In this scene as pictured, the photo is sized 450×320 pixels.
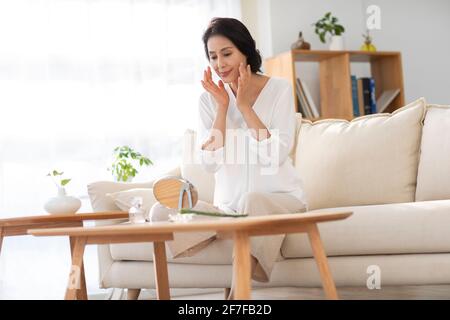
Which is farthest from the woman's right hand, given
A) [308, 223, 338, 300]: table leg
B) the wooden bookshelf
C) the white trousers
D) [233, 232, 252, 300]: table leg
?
the wooden bookshelf

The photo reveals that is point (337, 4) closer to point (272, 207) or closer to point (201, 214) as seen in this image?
point (272, 207)

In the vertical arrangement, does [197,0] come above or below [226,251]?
above

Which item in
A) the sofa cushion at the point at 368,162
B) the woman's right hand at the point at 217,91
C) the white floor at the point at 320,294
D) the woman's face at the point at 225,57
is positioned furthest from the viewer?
the white floor at the point at 320,294

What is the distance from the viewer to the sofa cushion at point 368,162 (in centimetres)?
288

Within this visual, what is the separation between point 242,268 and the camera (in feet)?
5.23

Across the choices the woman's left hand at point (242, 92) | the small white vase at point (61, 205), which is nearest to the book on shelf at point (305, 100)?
the small white vase at point (61, 205)

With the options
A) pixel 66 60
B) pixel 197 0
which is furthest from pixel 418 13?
pixel 66 60

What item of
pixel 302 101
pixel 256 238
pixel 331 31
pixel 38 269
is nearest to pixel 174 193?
pixel 256 238

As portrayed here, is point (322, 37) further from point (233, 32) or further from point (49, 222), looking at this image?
point (49, 222)

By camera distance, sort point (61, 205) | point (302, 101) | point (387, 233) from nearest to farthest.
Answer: point (387, 233), point (61, 205), point (302, 101)

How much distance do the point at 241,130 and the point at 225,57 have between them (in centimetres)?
28

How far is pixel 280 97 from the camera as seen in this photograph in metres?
2.64

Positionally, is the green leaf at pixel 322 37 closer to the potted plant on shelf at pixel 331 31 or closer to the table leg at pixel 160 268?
the potted plant on shelf at pixel 331 31

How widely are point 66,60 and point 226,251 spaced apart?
2.20m
